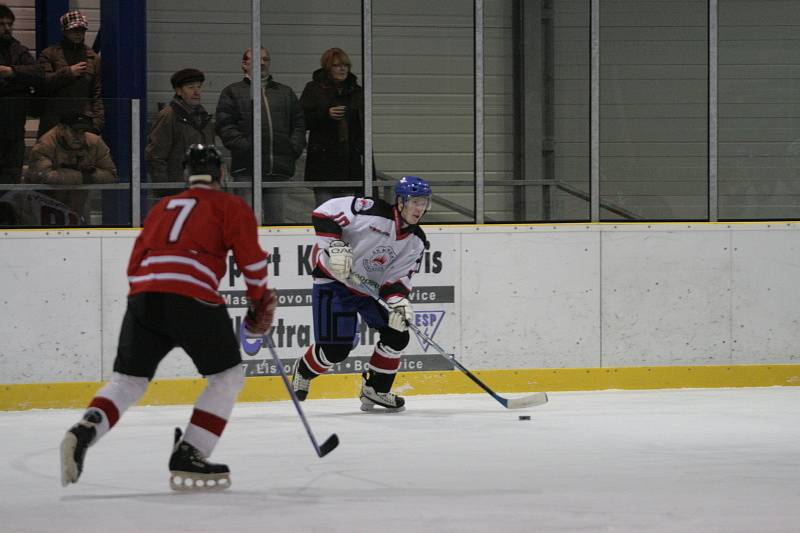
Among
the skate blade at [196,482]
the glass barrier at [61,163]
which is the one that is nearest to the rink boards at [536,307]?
the glass barrier at [61,163]

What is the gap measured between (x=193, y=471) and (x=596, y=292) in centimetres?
343

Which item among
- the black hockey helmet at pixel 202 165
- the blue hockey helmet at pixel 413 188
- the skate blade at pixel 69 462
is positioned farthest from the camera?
the blue hockey helmet at pixel 413 188

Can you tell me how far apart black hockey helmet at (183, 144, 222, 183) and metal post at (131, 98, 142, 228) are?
2.56m

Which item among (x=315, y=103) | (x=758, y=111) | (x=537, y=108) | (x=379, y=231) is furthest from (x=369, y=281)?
(x=758, y=111)

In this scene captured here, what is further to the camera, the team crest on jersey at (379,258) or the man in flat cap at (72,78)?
the man in flat cap at (72,78)

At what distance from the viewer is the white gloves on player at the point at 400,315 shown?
606 centimetres

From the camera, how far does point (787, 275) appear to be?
7246mm

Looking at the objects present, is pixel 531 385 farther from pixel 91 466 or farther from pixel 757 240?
pixel 91 466

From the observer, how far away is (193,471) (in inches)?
163

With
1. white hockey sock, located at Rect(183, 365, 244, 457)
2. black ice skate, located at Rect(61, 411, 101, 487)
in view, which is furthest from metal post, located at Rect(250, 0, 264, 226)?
black ice skate, located at Rect(61, 411, 101, 487)

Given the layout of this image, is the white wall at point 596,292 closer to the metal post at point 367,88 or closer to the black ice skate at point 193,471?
the metal post at point 367,88

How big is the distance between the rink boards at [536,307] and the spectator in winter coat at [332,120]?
0.45m

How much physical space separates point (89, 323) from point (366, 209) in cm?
148

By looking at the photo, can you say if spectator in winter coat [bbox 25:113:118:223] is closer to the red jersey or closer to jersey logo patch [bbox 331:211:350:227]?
jersey logo patch [bbox 331:211:350:227]
